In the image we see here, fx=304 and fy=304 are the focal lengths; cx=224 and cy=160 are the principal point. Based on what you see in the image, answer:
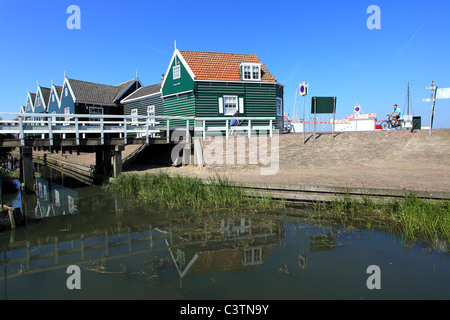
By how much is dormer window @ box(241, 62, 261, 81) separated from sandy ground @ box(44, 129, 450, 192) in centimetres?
653

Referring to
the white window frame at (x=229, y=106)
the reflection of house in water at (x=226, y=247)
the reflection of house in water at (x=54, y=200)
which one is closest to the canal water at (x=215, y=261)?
the reflection of house in water at (x=226, y=247)

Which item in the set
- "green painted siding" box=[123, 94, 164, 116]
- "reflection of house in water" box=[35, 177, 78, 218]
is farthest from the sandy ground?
"green painted siding" box=[123, 94, 164, 116]

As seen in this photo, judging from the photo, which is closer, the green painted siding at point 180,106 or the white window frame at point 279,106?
the green painted siding at point 180,106

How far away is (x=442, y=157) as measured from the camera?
1175 cm

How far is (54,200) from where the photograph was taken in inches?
472

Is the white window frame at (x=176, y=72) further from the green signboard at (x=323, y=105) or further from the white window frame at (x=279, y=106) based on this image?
the green signboard at (x=323, y=105)

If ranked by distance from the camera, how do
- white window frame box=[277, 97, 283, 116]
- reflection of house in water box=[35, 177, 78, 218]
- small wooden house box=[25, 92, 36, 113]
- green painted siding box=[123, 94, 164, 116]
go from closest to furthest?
reflection of house in water box=[35, 177, 78, 218] → white window frame box=[277, 97, 283, 116] → green painted siding box=[123, 94, 164, 116] → small wooden house box=[25, 92, 36, 113]

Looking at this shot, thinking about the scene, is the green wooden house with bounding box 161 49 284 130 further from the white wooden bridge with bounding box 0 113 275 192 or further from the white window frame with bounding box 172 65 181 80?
the white wooden bridge with bounding box 0 113 275 192

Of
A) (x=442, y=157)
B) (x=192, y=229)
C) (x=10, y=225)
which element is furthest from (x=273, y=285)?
(x=442, y=157)

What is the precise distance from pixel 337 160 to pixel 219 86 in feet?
34.6

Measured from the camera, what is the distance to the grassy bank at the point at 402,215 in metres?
6.23

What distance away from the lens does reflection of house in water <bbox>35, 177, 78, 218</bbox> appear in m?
9.94

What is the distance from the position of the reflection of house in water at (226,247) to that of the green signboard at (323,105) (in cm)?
904

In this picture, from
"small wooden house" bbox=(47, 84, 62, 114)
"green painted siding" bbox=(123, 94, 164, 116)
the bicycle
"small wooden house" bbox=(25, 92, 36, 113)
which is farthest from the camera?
"small wooden house" bbox=(25, 92, 36, 113)
